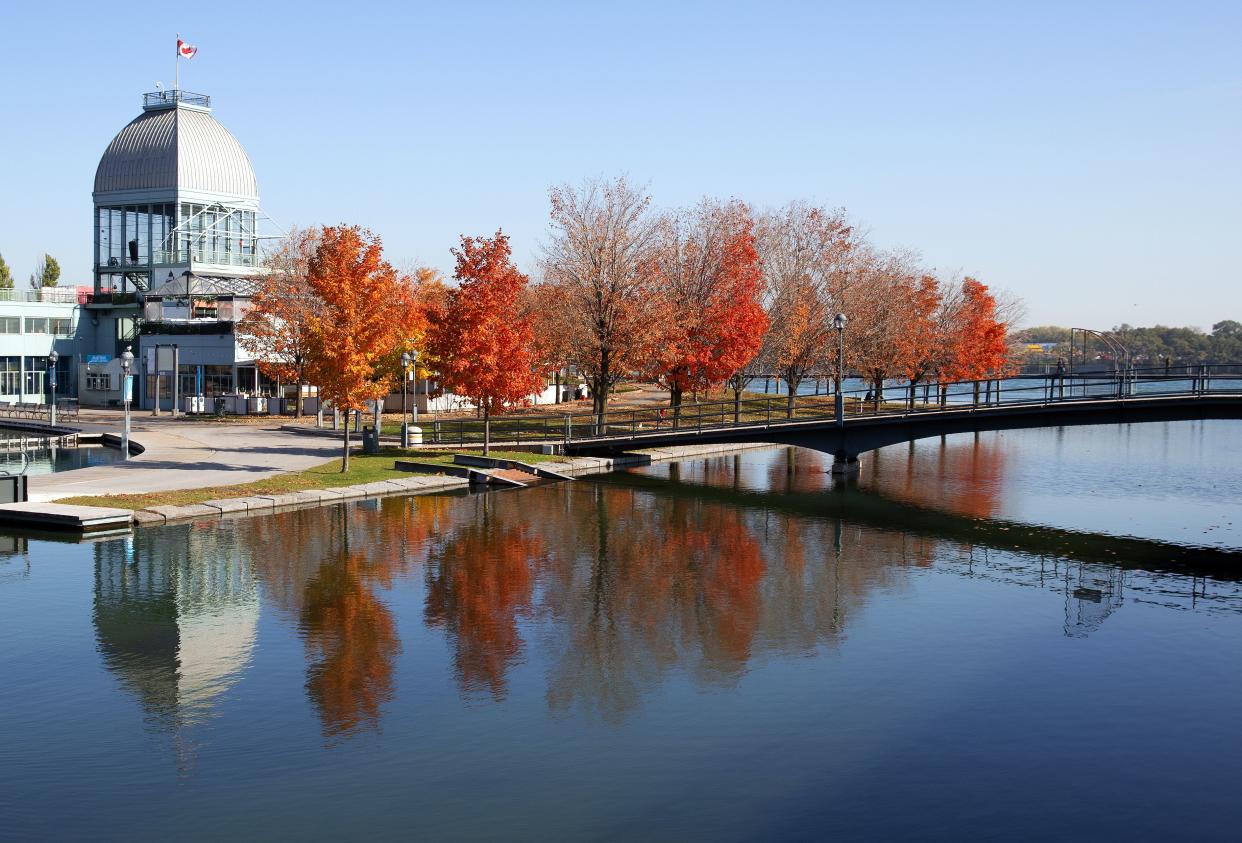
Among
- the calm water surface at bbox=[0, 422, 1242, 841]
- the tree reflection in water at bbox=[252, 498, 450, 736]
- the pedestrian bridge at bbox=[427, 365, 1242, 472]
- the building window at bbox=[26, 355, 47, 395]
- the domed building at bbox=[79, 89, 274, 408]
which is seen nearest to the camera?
the calm water surface at bbox=[0, 422, 1242, 841]

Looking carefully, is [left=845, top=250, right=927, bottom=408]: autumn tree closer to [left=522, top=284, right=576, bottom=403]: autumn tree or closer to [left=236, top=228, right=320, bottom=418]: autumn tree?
[left=522, top=284, right=576, bottom=403]: autumn tree

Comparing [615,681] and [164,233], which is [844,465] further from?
[164,233]

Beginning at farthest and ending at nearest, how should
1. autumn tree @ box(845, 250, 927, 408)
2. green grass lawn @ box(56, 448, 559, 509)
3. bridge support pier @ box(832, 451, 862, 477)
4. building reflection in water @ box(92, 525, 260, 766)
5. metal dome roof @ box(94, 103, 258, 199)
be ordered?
metal dome roof @ box(94, 103, 258, 199), autumn tree @ box(845, 250, 927, 408), bridge support pier @ box(832, 451, 862, 477), green grass lawn @ box(56, 448, 559, 509), building reflection in water @ box(92, 525, 260, 766)

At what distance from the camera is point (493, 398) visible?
45.8 meters

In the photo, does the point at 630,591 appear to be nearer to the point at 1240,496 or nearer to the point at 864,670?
the point at 864,670

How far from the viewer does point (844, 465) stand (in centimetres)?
4697

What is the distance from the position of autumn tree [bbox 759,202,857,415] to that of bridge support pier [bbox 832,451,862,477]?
15789 millimetres

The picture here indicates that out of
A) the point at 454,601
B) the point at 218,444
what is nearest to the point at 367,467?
the point at 218,444

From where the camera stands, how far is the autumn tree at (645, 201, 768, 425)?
54.8m

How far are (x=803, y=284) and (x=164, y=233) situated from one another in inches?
1913

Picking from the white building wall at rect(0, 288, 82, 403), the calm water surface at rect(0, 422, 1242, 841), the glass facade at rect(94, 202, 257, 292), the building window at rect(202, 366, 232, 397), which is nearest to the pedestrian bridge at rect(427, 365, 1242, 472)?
the calm water surface at rect(0, 422, 1242, 841)

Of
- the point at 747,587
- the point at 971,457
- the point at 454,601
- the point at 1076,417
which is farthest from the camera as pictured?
the point at 971,457

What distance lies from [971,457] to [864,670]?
42148 millimetres

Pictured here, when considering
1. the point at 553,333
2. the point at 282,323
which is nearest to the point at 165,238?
the point at 282,323
